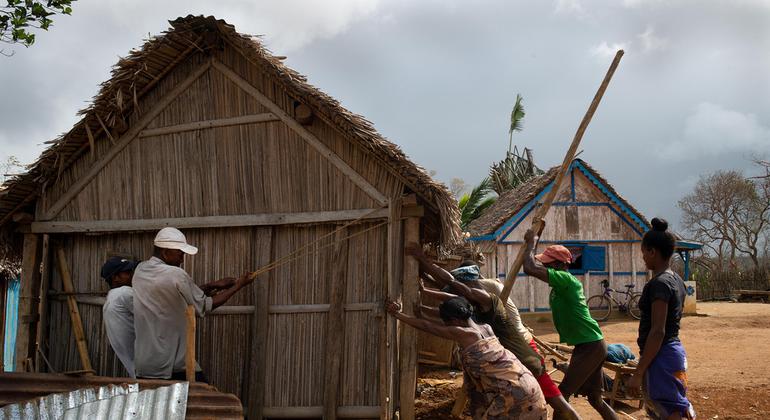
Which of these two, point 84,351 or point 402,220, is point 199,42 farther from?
point 84,351

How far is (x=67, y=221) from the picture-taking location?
21.3 ft

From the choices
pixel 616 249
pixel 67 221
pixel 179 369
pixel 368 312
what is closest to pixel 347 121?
pixel 368 312

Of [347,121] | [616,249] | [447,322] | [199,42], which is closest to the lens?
[447,322]

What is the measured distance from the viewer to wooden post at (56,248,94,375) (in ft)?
20.7

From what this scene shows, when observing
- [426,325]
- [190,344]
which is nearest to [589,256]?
[426,325]

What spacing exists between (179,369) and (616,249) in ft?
50.3

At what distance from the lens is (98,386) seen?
4.26 metres

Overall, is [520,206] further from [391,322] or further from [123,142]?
[123,142]

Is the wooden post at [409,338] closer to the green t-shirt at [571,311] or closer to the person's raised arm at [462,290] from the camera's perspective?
the person's raised arm at [462,290]

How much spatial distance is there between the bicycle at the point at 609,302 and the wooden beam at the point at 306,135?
1327 centimetres

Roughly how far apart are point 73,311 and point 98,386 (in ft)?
8.19

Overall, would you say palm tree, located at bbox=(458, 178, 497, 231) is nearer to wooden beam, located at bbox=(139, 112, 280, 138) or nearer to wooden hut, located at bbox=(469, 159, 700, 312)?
wooden hut, located at bbox=(469, 159, 700, 312)

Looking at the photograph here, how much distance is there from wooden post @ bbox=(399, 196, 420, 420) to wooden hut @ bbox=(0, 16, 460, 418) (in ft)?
0.04

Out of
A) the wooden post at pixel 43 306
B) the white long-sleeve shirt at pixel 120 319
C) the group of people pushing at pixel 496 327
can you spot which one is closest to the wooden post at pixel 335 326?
the group of people pushing at pixel 496 327
